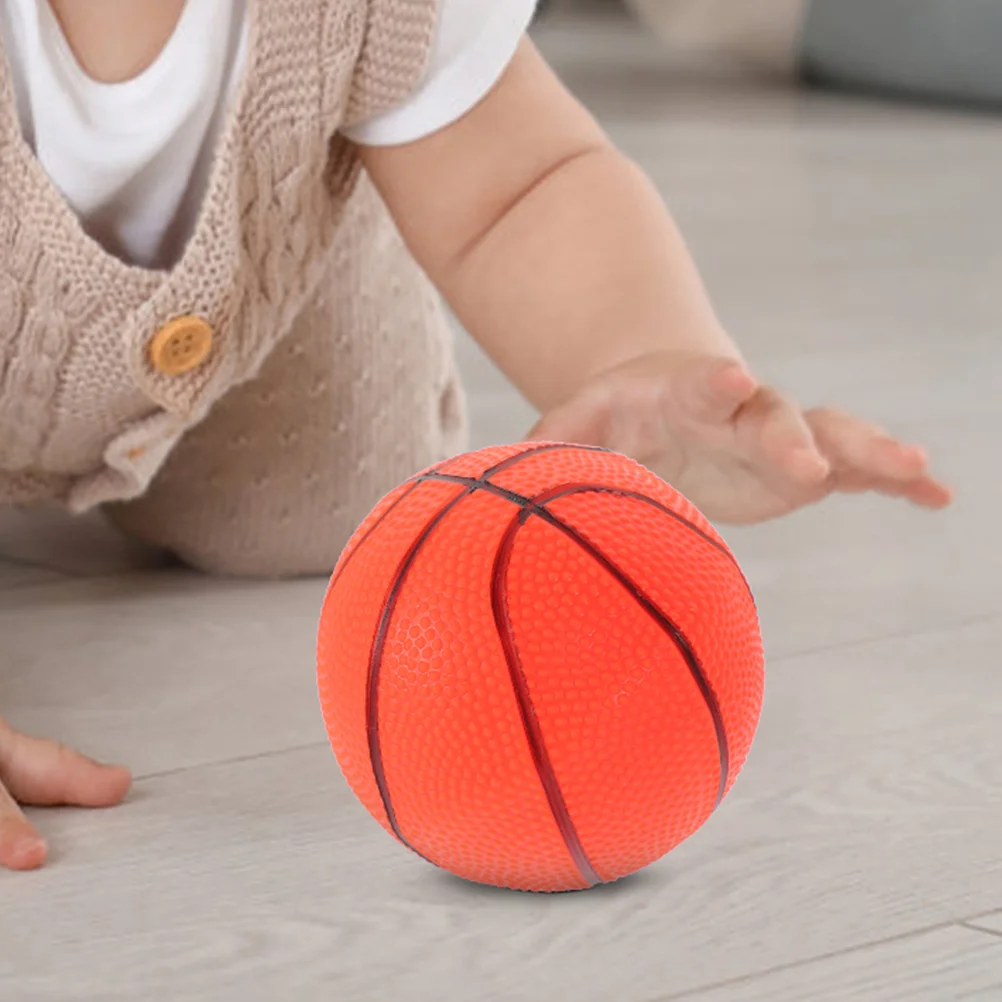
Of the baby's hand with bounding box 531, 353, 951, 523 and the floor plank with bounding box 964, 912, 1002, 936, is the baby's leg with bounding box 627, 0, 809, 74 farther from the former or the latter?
the floor plank with bounding box 964, 912, 1002, 936

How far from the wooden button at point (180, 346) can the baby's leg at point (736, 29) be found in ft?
10.7

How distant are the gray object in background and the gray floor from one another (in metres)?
2.22

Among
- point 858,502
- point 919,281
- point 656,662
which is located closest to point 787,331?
point 919,281

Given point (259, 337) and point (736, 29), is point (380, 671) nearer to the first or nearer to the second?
point (259, 337)

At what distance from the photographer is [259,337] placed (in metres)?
1.11

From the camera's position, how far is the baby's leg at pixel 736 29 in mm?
4211

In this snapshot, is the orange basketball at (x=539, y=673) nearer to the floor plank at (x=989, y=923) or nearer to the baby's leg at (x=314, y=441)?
the floor plank at (x=989, y=923)

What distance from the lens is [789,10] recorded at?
4.16m

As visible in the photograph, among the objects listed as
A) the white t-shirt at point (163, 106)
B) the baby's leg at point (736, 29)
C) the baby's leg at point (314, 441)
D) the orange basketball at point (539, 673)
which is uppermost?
the white t-shirt at point (163, 106)

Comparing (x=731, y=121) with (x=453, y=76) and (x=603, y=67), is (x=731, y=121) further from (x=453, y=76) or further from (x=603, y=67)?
(x=453, y=76)

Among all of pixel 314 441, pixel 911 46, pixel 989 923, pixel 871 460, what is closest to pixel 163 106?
pixel 314 441

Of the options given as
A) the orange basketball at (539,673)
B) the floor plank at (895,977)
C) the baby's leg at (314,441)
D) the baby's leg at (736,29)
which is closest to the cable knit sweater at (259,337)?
the baby's leg at (314,441)

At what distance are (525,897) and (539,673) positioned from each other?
4.3 inches

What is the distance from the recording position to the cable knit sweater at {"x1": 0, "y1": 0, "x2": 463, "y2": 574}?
39.3 inches
